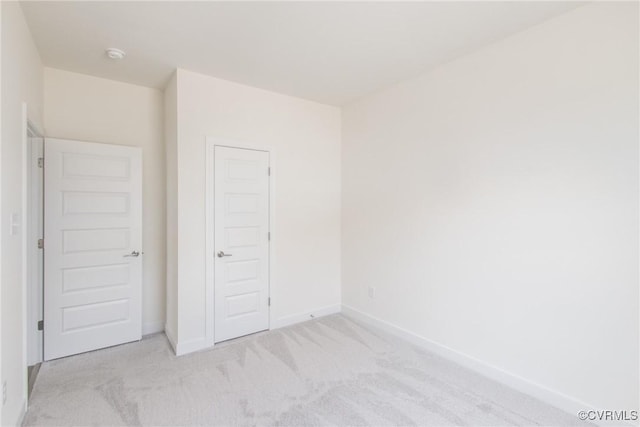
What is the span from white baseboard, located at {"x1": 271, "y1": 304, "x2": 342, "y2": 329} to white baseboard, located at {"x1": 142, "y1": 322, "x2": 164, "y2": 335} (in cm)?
124

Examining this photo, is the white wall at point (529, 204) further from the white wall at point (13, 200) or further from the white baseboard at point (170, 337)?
the white wall at point (13, 200)

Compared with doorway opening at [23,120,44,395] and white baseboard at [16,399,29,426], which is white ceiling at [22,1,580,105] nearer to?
doorway opening at [23,120,44,395]

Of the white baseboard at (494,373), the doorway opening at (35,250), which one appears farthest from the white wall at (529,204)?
the doorway opening at (35,250)

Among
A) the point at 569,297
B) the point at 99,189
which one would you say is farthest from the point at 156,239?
the point at 569,297

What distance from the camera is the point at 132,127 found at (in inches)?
128

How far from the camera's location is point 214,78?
121 inches

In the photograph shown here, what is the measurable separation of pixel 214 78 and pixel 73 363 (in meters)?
2.95

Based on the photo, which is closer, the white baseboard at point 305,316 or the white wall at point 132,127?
the white wall at point 132,127

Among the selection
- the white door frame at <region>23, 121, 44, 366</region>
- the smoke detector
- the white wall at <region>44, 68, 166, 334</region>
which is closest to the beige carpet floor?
the white door frame at <region>23, 121, 44, 366</region>

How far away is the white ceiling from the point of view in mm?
2035

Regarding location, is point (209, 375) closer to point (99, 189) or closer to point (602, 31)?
point (99, 189)

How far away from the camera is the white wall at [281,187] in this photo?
294 centimetres

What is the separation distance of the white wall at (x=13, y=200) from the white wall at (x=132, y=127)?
0.78 meters

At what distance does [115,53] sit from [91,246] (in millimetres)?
1775
